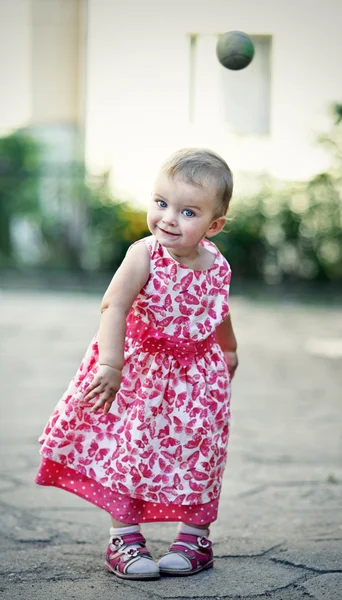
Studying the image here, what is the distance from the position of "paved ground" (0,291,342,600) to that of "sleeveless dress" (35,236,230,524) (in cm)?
21

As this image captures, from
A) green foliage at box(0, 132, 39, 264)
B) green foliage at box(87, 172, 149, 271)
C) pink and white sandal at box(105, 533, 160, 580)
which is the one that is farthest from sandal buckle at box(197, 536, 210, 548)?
green foliage at box(0, 132, 39, 264)

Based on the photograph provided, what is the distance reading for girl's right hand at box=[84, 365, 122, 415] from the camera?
207cm

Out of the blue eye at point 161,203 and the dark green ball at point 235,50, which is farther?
the dark green ball at point 235,50

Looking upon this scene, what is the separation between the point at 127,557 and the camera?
217cm

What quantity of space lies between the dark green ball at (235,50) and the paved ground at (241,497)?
1.28m

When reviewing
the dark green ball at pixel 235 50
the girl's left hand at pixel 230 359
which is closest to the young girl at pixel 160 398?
the girl's left hand at pixel 230 359

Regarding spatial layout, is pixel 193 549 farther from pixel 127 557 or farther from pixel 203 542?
pixel 127 557

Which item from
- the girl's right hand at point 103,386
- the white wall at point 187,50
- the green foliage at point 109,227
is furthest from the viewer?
the green foliage at point 109,227

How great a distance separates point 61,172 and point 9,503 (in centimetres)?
761

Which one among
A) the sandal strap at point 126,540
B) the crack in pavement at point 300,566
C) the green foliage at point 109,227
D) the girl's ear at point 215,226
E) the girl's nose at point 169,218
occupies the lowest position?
the green foliage at point 109,227

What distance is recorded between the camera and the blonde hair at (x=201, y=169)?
210cm

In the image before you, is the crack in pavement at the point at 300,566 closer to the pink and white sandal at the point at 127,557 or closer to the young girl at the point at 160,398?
the young girl at the point at 160,398

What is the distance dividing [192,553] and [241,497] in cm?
82

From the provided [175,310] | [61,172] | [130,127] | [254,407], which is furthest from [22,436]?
[61,172]
